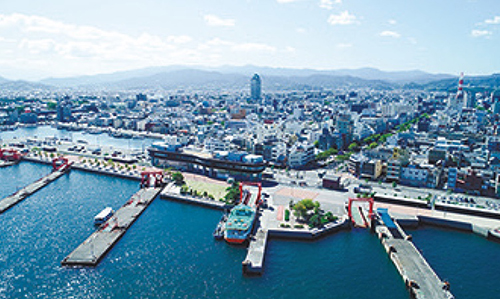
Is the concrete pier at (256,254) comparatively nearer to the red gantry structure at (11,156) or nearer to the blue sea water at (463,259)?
the blue sea water at (463,259)

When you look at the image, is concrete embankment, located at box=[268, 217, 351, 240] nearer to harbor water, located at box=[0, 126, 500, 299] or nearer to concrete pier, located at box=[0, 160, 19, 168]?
harbor water, located at box=[0, 126, 500, 299]

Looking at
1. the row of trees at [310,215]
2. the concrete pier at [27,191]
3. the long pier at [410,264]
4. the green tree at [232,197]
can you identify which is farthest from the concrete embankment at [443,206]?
the concrete pier at [27,191]

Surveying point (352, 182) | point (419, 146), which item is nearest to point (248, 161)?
point (352, 182)

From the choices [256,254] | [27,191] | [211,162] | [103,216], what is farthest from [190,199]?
[27,191]

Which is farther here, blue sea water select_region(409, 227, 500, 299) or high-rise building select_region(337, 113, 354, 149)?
high-rise building select_region(337, 113, 354, 149)

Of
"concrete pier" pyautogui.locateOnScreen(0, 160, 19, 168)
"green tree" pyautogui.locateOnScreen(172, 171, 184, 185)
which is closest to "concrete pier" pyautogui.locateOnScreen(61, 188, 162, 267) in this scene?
"green tree" pyautogui.locateOnScreen(172, 171, 184, 185)

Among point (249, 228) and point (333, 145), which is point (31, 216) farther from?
point (333, 145)
